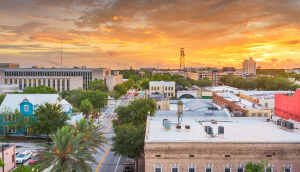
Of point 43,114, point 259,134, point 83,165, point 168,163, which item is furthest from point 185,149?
point 43,114

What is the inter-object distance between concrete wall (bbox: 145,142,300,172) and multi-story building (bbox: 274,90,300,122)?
12.8 m

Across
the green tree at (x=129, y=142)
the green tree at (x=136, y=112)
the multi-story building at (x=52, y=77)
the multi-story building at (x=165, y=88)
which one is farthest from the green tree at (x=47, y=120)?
the multi-story building at (x=52, y=77)

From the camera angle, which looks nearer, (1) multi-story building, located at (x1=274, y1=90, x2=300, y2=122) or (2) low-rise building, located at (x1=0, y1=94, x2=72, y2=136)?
(1) multi-story building, located at (x1=274, y1=90, x2=300, y2=122)

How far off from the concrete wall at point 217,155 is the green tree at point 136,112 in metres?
22.1

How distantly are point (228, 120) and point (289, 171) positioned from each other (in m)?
11.9

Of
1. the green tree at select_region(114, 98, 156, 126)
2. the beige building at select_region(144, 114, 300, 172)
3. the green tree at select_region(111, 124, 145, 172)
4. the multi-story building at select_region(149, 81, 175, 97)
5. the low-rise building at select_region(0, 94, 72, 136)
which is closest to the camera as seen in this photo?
the beige building at select_region(144, 114, 300, 172)

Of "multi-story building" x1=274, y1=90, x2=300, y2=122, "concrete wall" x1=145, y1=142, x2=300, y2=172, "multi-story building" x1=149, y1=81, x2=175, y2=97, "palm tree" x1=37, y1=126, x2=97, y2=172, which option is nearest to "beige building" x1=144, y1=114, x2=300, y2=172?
"concrete wall" x1=145, y1=142, x2=300, y2=172

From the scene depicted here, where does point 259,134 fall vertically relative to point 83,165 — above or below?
above

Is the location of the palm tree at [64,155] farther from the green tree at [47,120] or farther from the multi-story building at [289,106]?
the multi-story building at [289,106]

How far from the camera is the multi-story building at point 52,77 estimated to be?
128m

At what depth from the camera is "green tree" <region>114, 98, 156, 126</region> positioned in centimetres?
4703

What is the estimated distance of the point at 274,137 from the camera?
2589 cm

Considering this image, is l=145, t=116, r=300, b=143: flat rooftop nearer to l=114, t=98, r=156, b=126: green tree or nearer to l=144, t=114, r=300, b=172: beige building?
l=144, t=114, r=300, b=172: beige building

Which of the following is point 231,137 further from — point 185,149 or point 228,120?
point 228,120
